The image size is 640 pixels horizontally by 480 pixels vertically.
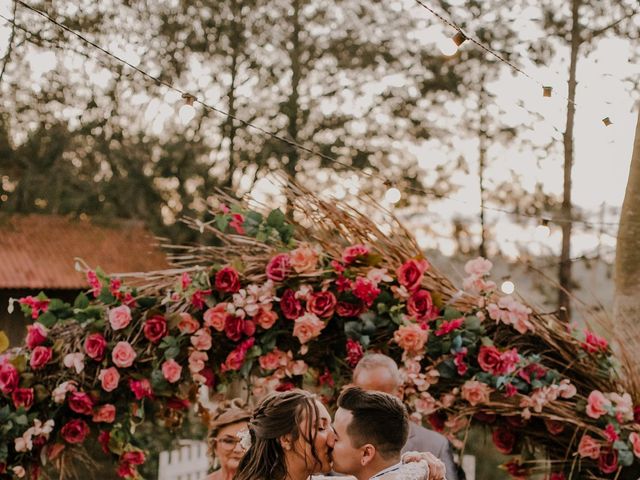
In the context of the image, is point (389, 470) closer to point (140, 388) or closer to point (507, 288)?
point (507, 288)

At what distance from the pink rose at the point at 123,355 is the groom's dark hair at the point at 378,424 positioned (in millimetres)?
1998

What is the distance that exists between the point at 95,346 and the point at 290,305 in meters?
1.10

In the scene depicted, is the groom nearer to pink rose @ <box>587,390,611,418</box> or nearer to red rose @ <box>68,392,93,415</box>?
pink rose @ <box>587,390,611,418</box>

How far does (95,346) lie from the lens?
14.7 feet

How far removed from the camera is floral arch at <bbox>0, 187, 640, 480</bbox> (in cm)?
429

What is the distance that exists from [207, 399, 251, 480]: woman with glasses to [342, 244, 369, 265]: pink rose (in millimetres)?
965

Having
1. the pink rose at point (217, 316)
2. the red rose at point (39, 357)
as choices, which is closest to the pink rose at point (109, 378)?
the red rose at point (39, 357)

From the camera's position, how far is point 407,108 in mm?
12203

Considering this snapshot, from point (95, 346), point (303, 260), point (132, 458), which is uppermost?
point (303, 260)

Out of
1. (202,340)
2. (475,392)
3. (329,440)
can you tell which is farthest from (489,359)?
(329,440)

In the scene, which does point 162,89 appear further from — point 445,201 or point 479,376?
point 479,376

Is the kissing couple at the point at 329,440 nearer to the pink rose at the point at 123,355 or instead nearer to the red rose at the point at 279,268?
the red rose at the point at 279,268

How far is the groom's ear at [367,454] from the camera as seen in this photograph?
107 inches

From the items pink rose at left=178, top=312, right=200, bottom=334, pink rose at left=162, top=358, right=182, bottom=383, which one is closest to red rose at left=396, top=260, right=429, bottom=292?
pink rose at left=178, top=312, right=200, bottom=334
